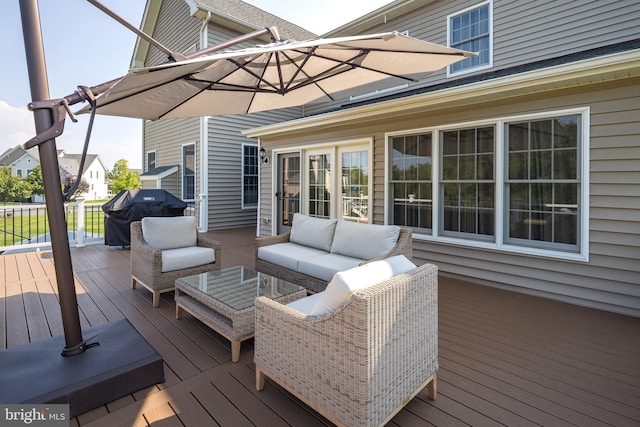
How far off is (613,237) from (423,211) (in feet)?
7.25

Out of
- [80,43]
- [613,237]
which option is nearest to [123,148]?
[80,43]

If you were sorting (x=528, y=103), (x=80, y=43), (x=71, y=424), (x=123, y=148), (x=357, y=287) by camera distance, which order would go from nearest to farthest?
(x=357, y=287)
(x=71, y=424)
(x=528, y=103)
(x=80, y=43)
(x=123, y=148)

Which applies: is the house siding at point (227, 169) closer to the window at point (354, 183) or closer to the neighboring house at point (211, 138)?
the neighboring house at point (211, 138)

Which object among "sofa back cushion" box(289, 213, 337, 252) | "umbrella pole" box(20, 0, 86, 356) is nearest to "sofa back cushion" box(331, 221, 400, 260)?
"sofa back cushion" box(289, 213, 337, 252)

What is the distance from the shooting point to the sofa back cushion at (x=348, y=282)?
1644mm

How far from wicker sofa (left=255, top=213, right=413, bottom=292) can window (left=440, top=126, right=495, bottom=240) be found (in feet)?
4.64

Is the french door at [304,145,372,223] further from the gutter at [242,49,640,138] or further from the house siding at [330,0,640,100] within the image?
the house siding at [330,0,640,100]

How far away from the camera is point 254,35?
3195 millimetres

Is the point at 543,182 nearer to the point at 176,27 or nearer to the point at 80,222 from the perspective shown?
the point at 80,222

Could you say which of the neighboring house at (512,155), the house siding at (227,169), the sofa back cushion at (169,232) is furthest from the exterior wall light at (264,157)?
the sofa back cushion at (169,232)

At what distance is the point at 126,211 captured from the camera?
6305mm

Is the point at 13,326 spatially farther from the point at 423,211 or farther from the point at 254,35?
the point at 423,211

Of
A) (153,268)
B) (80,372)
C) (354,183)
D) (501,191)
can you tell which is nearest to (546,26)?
(501,191)

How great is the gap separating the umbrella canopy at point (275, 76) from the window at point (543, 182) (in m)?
1.64
